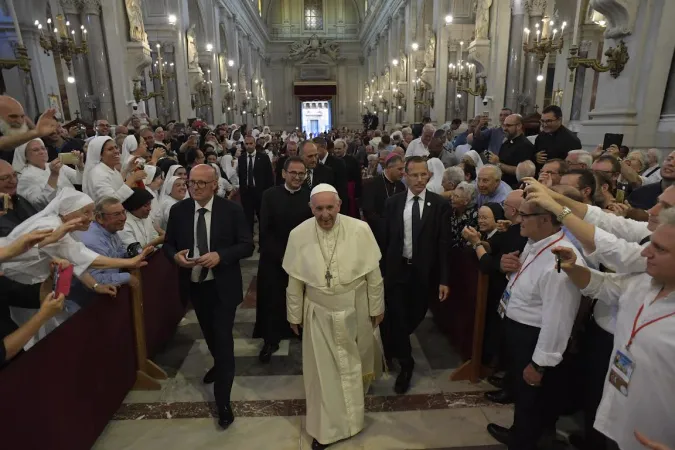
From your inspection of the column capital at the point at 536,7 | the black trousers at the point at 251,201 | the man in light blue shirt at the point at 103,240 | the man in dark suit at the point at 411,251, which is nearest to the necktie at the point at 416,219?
the man in dark suit at the point at 411,251

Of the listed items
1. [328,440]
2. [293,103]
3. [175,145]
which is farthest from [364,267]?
[293,103]

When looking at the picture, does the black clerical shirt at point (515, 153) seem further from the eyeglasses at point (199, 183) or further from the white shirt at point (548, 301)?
the eyeglasses at point (199, 183)

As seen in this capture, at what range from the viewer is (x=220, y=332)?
3.26 m

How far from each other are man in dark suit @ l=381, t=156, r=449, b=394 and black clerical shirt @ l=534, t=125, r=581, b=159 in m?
2.26

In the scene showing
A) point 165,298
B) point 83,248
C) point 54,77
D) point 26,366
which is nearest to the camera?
point 26,366

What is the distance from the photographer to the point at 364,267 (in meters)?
3.03

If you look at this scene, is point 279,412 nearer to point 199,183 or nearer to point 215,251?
point 215,251

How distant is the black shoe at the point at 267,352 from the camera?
4.19m

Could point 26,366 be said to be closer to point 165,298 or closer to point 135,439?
point 135,439

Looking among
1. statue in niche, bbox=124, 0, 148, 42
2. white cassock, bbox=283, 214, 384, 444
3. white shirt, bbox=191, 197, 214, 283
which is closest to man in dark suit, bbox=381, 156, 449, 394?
white cassock, bbox=283, 214, 384, 444

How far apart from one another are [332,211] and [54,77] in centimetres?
1222

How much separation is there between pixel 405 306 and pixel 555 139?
2956mm

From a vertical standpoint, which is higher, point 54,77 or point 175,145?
point 54,77

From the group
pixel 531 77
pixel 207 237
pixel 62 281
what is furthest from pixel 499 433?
pixel 531 77
